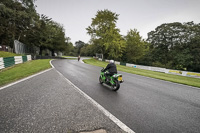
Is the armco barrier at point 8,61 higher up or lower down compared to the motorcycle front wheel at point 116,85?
higher up

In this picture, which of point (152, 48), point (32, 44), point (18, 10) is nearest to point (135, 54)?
point (152, 48)

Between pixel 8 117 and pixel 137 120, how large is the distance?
3508 mm

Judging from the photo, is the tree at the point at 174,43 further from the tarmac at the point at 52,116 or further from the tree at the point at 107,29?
the tarmac at the point at 52,116

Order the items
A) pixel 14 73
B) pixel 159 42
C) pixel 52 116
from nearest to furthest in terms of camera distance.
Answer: pixel 52 116
pixel 14 73
pixel 159 42

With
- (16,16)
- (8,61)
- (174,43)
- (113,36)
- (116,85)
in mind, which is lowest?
(116,85)

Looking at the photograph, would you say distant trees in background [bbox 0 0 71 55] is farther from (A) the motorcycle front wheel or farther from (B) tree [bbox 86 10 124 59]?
(A) the motorcycle front wheel

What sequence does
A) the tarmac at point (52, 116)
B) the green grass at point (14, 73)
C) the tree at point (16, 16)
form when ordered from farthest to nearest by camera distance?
the tree at point (16, 16) → the green grass at point (14, 73) → the tarmac at point (52, 116)

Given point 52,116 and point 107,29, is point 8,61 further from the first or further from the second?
point 107,29

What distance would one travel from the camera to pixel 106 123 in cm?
237

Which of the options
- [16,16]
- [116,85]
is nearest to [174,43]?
[116,85]

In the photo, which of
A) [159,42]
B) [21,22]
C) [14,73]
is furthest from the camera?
[159,42]

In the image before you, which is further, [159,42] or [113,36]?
[159,42]

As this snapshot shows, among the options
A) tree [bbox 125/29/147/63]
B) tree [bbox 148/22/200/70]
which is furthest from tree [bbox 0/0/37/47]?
tree [bbox 148/22/200/70]

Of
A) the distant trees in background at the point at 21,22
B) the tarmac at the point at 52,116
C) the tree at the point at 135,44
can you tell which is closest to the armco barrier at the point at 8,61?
the tarmac at the point at 52,116
